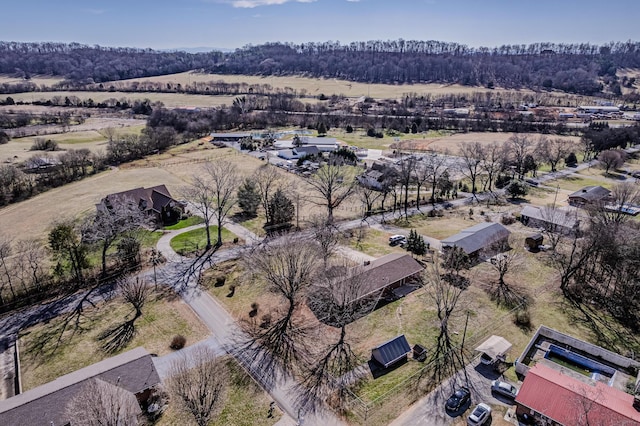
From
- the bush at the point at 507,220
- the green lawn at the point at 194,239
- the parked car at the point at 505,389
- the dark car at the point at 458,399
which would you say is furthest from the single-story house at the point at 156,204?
the bush at the point at 507,220

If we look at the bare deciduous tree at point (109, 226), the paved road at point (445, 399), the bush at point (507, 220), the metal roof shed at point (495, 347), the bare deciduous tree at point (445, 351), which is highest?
the bare deciduous tree at point (109, 226)

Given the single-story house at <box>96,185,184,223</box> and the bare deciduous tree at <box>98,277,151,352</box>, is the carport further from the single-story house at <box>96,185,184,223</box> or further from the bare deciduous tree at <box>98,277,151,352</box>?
the single-story house at <box>96,185,184,223</box>

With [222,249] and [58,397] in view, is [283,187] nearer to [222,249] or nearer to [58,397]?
[222,249]

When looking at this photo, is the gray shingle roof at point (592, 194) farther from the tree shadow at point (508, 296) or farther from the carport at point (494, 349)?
the carport at point (494, 349)

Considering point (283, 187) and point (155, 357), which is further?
point (283, 187)

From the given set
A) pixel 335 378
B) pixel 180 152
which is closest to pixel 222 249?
pixel 335 378

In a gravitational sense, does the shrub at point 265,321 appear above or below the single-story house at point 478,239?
below

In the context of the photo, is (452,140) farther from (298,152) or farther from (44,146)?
(44,146)
